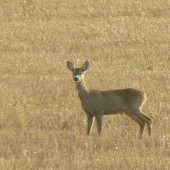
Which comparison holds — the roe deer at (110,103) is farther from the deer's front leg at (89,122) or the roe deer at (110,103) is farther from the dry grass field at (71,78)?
the dry grass field at (71,78)

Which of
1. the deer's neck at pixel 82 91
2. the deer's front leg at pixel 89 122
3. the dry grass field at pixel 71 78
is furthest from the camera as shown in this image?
the deer's neck at pixel 82 91

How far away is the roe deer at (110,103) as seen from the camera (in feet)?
31.0

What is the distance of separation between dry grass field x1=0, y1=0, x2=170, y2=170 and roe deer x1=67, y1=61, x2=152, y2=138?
26 centimetres

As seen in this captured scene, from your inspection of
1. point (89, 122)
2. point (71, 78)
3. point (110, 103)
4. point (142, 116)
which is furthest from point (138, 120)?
point (71, 78)

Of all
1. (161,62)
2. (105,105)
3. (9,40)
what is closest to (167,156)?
(105,105)

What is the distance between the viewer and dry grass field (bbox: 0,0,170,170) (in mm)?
8109

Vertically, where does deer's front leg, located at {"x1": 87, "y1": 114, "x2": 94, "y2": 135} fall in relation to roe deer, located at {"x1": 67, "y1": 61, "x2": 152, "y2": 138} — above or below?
below

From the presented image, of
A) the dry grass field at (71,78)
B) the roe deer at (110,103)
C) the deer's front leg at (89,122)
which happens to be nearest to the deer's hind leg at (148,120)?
the roe deer at (110,103)

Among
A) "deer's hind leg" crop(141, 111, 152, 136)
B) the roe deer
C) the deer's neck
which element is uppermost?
the deer's neck

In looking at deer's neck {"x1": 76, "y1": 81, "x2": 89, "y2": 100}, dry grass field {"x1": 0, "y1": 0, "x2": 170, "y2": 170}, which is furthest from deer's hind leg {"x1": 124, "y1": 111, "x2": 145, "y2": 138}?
deer's neck {"x1": 76, "y1": 81, "x2": 89, "y2": 100}

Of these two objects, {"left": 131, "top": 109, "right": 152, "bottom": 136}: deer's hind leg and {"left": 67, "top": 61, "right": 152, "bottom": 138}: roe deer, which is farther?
{"left": 131, "top": 109, "right": 152, "bottom": 136}: deer's hind leg

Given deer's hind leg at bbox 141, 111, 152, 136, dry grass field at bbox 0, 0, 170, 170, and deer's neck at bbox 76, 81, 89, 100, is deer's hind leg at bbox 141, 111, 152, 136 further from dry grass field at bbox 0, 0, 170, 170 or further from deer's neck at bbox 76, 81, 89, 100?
deer's neck at bbox 76, 81, 89, 100

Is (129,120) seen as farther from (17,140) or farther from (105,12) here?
(105,12)

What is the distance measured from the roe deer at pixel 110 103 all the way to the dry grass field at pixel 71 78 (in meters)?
0.26
